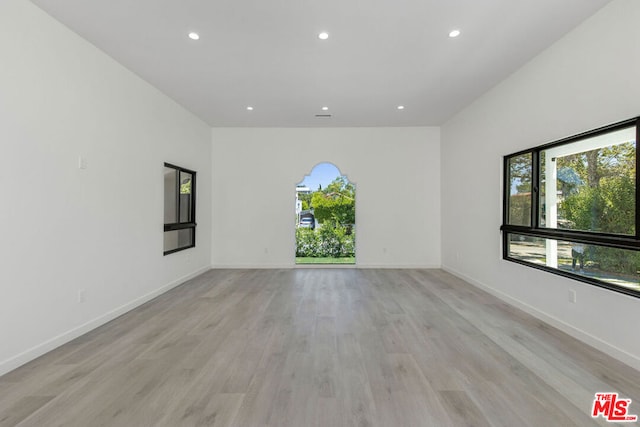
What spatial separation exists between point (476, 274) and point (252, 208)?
455 centimetres

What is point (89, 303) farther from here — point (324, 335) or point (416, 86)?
point (416, 86)

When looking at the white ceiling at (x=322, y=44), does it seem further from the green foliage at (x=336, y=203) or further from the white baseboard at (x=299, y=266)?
the white baseboard at (x=299, y=266)

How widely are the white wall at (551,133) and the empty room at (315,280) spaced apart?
0.08 ft

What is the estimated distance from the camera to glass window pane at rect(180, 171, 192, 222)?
5.02 m

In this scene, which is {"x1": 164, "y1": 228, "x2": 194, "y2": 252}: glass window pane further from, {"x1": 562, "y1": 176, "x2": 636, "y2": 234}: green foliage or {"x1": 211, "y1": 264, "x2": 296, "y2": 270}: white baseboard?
{"x1": 562, "y1": 176, "x2": 636, "y2": 234}: green foliage

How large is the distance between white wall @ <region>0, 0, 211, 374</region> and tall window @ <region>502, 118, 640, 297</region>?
499 centimetres

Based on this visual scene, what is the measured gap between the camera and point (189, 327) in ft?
10.2

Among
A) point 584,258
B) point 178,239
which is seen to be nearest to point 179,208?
point 178,239

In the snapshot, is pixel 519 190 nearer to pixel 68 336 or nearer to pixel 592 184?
pixel 592 184

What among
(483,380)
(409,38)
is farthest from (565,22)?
(483,380)

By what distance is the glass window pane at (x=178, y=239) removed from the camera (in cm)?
456
